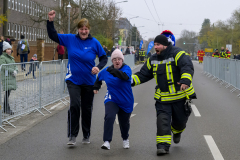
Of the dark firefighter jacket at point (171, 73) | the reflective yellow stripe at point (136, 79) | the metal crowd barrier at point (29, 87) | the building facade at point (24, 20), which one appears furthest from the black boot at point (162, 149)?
the building facade at point (24, 20)

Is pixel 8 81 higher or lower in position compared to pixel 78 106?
higher

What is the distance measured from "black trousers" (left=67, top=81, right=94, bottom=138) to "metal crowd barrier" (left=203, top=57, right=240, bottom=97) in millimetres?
10672

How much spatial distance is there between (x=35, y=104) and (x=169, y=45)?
479cm

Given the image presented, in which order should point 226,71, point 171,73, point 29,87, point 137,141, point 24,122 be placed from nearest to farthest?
1. point 171,73
2. point 137,141
3. point 24,122
4. point 29,87
5. point 226,71

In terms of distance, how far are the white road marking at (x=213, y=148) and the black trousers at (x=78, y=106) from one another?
1921 mm

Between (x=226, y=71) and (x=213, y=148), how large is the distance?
13858mm

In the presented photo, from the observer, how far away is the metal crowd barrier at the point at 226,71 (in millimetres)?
16422

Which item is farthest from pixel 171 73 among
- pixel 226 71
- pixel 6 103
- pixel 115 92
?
pixel 226 71

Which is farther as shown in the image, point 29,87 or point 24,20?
point 24,20

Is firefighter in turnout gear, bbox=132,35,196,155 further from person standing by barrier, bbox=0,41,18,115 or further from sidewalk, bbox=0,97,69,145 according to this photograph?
person standing by barrier, bbox=0,41,18,115

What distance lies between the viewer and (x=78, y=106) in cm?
623

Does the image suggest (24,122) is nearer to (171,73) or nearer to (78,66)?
(78,66)

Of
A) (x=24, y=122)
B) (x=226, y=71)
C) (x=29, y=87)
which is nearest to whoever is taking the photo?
(x=24, y=122)

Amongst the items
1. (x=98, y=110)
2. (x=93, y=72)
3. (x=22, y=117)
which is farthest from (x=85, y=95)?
(x=98, y=110)
